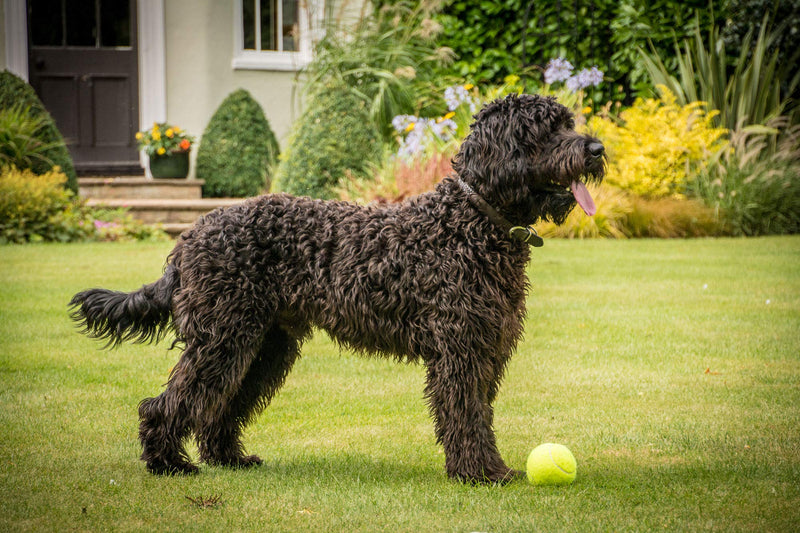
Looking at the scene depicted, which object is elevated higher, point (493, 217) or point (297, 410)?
point (493, 217)

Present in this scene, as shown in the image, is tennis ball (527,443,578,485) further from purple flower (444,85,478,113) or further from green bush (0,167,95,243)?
Result: green bush (0,167,95,243)

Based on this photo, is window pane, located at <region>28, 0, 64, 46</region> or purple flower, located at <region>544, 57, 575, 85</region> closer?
purple flower, located at <region>544, 57, 575, 85</region>

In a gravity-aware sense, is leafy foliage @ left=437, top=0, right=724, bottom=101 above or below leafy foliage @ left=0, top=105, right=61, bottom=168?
above

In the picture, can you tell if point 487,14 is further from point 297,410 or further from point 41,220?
point 297,410

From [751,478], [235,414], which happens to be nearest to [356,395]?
[235,414]

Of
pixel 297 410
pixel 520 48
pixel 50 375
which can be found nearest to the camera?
pixel 297 410

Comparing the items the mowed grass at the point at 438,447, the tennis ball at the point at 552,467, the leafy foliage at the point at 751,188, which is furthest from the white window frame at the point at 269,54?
the tennis ball at the point at 552,467

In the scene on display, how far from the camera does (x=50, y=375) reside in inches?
217

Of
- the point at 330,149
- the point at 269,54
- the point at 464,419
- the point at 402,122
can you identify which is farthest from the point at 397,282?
the point at 269,54

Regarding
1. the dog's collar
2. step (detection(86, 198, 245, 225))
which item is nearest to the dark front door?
step (detection(86, 198, 245, 225))

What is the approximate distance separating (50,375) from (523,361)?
A: 3187mm

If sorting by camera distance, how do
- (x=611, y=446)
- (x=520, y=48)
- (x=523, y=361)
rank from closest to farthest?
(x=611, y=446) < (x=523, y=361) < (x=520, y=48)

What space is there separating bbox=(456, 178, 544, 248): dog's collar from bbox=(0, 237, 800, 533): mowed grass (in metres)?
1.07

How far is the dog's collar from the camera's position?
3.64 m
